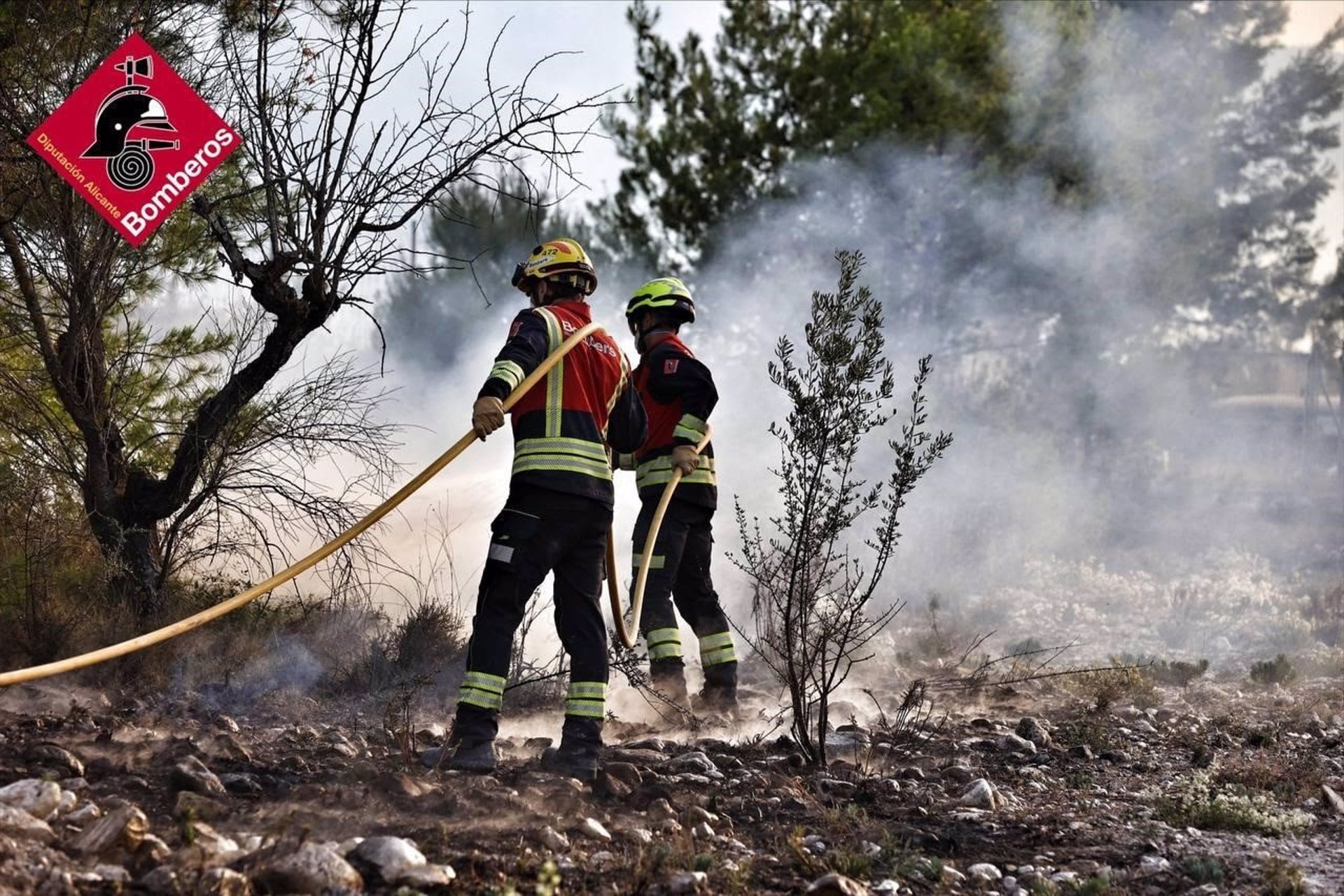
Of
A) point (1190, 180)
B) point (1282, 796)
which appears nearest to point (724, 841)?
point (1282, 796)

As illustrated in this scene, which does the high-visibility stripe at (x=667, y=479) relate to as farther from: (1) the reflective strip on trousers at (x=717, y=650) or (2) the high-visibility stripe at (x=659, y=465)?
(1) the reflective strip on trousers at (x=717, y=650)

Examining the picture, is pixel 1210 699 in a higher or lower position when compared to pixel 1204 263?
lower

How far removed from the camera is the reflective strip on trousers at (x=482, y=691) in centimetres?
480

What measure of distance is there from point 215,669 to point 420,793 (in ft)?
9.22

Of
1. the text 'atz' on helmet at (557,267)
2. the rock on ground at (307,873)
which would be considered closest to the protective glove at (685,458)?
the text 'atz' on helmet at (557,267)

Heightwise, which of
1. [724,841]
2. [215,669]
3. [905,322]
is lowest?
[724,841]

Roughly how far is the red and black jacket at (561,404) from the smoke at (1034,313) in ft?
24.1

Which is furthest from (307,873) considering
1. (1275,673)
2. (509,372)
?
(1275,673)

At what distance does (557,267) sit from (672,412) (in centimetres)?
150

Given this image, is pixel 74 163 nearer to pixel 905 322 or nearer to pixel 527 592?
pixel 527 592

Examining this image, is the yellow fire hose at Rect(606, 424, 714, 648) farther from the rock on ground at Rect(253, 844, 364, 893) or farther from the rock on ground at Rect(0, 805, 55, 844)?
the rock on ground at Rect(0, 805, 55, 844)

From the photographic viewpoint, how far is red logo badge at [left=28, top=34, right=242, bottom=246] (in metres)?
6.41

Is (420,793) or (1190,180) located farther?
(1190,180)

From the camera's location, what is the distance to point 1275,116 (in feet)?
84.4
